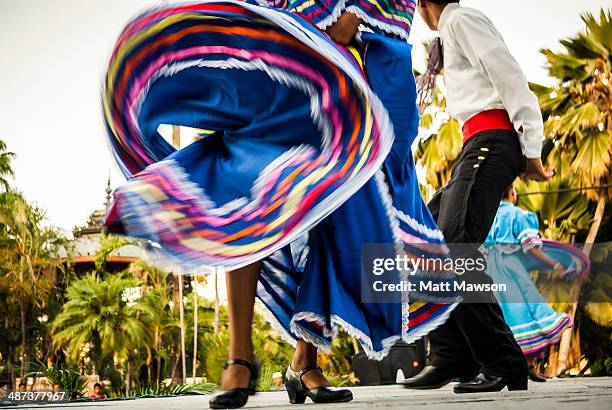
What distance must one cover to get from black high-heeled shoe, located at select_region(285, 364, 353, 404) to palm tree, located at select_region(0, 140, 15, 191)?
21.3m

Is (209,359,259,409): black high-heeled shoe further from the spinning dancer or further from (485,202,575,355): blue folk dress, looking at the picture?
(485,202,575,355): blue folk dress

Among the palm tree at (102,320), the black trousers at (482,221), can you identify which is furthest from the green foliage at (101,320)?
the black trousers at (482,221)

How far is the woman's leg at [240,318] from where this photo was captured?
2043mm

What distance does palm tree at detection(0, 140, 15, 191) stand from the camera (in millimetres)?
21828

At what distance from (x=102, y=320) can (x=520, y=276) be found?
17.7 m

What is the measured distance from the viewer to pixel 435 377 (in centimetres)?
281

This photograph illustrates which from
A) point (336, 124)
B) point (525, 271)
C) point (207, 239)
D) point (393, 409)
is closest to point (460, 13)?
point (336, 124)

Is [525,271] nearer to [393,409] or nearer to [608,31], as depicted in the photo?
[393,409]

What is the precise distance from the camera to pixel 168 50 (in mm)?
2143

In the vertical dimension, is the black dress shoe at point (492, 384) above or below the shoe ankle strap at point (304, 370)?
below

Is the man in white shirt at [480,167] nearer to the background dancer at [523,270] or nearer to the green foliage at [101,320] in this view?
the background dancer at [523,270]

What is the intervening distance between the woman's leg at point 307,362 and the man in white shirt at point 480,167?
1.83 ft

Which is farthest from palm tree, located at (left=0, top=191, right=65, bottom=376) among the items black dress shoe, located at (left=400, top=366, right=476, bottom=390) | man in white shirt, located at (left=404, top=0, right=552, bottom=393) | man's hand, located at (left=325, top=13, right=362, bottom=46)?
man's hand, located at (left=325, top=13, right=362, bottom=46)

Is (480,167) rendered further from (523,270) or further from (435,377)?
(523,270)
